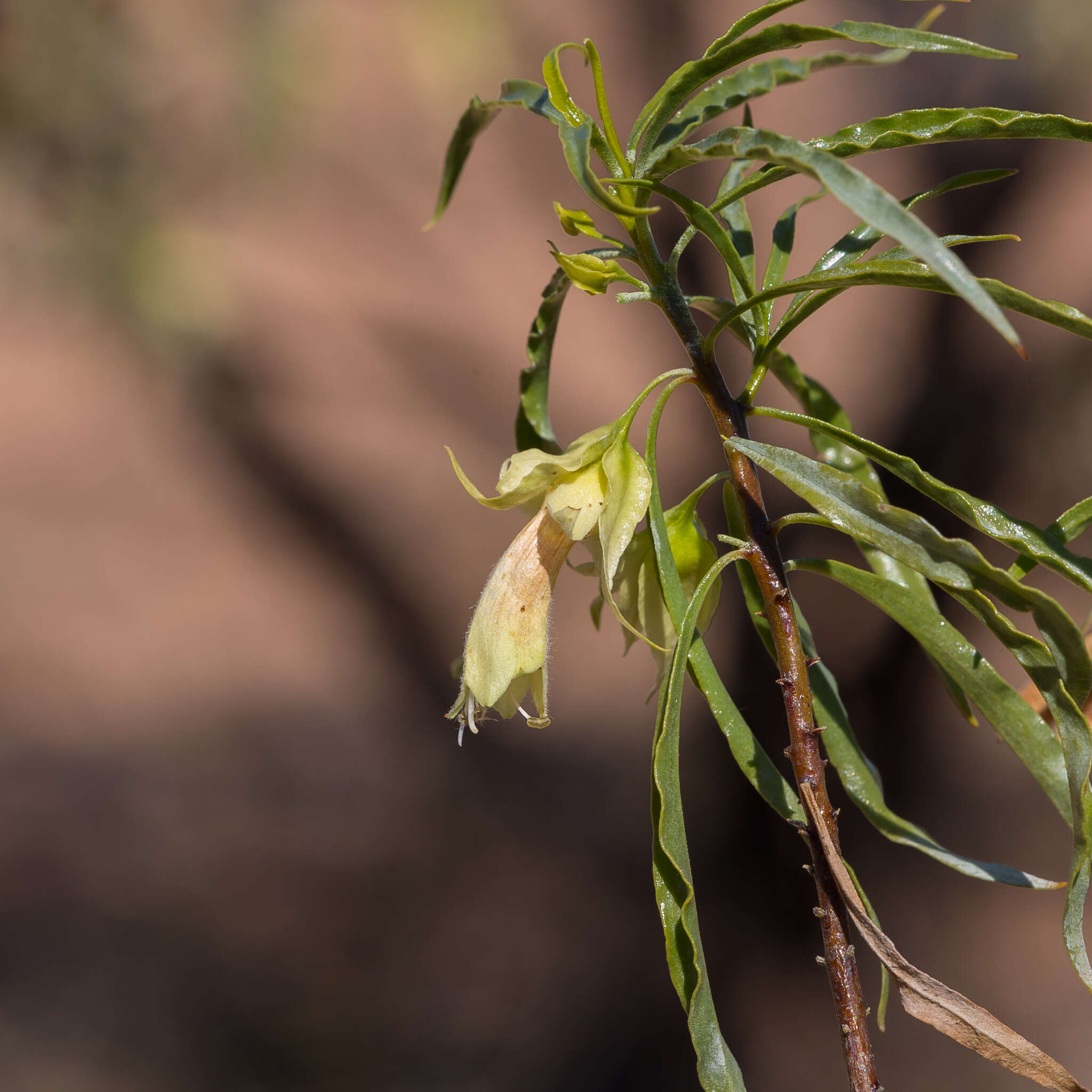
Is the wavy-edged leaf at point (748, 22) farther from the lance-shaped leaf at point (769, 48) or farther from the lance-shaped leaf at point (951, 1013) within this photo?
the lance-shaped leaf at point (951, 1013)

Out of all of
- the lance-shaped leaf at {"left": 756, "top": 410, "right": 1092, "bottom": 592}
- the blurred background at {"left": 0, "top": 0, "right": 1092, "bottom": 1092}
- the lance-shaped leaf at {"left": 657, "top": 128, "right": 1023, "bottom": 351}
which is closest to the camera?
the lance-shaped leaf at {"left": 657, "top": 128, "right": 1023, "bottom": 351}

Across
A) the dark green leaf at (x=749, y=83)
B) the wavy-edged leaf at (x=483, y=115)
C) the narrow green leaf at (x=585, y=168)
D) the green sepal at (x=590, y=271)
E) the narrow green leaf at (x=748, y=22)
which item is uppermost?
the narrow green leaf at (x=748, y=22)

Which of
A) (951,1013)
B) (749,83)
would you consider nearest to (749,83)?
(749,83)

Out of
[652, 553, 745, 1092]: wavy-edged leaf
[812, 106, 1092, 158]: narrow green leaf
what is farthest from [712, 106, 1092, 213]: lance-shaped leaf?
[652, 553, 745, 1092]: wavy-edged leaf

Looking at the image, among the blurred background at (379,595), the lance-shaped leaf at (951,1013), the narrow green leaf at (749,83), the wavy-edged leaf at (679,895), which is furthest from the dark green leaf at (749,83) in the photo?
the blurred background at (379,595)

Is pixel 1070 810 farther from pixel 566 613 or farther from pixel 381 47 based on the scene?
pixel 381 47

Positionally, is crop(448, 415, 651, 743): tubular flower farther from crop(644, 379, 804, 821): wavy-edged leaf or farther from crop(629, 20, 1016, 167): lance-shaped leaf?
crop(629, 20, 1016, 167): lance-shaped leaf

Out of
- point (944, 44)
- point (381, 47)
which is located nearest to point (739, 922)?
point (944, 44)
